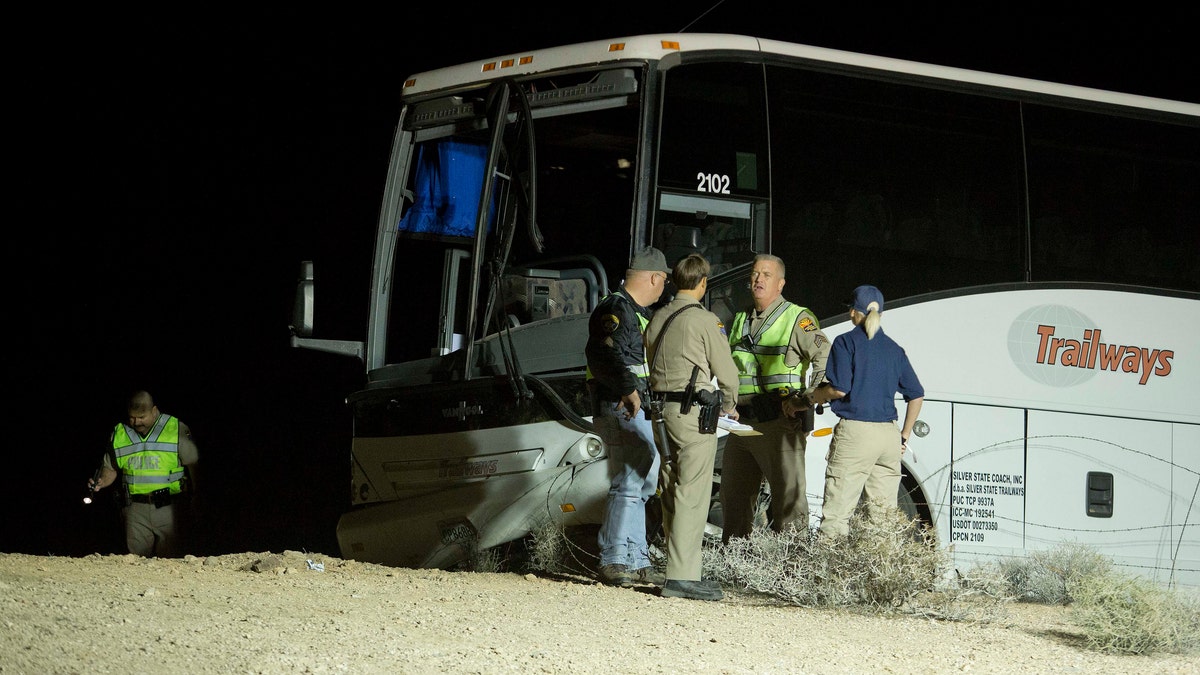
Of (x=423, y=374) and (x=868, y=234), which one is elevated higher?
(x=868, y=234)

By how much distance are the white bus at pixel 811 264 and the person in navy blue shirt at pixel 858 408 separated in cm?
90

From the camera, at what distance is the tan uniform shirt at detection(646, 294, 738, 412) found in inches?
302

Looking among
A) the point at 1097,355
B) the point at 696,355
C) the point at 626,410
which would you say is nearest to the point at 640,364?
the point at 626,410

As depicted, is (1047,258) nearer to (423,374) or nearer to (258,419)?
(423,374)

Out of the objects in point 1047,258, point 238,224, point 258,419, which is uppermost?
point 238,224

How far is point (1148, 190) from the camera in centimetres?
1046

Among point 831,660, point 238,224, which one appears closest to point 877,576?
point 831,660

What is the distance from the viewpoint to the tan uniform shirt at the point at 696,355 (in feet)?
25.2

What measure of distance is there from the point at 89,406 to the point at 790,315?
2673cm

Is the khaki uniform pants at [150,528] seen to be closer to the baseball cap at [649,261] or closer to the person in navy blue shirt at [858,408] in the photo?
the baseball cap at [649,261]

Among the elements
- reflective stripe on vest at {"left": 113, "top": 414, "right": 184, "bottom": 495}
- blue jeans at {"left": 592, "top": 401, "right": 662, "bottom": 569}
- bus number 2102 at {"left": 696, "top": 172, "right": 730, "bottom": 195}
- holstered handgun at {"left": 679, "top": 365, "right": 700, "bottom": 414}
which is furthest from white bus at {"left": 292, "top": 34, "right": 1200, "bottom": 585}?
reflective stripe on vest at {"left": 113, "top": 414, "right": 184, "bottom": 495}

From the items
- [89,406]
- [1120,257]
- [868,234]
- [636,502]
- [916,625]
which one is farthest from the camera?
[89,406]

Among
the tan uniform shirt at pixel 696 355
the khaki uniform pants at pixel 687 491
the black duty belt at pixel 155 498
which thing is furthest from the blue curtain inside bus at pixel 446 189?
the black duty belt at pixel 155 498

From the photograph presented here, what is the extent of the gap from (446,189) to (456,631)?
4.17m
